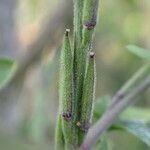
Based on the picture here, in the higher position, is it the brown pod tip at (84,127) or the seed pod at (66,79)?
the seed pod at (66,79)

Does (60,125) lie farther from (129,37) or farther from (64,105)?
(129,37)

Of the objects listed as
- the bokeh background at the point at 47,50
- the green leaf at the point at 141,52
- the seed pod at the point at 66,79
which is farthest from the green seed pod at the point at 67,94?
the bokeh background at the point at 47,50

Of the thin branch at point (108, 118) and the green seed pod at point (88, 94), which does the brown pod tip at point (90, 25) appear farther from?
the thin branch at point (108, 118)

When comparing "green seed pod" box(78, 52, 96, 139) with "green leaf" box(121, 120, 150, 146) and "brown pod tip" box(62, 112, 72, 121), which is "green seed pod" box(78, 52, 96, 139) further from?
"green leaf" box(121, 120, 150, 146)

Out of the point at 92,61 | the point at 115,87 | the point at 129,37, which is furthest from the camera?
the point at 115,87

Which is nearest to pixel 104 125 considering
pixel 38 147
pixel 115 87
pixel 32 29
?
pixel 38 147

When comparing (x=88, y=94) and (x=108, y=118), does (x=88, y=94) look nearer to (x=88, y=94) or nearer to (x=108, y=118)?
(x=88, y=94)

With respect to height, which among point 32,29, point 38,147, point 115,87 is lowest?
point 38,147
